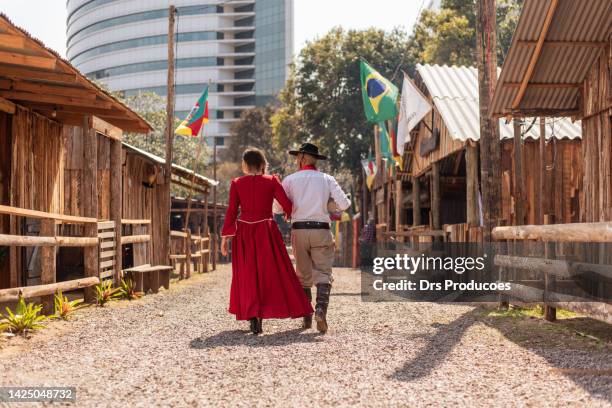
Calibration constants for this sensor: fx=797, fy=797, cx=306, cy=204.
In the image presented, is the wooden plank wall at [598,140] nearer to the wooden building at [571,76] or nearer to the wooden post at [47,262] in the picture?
the wooden building at [571,76]

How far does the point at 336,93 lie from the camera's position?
40.2 meters

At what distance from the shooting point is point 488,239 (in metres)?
11.1

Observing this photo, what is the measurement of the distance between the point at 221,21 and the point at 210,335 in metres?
105

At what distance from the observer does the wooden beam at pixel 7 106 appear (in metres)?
11.2

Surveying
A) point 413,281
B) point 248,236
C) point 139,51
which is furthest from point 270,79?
point 248,236

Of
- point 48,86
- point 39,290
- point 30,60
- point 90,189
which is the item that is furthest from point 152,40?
point 39,290

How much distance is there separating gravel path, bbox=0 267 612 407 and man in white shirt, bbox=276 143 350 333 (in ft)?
2.01

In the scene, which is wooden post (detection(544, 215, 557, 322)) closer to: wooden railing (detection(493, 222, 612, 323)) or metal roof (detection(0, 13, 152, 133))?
wooden railing (detection(493, 222, 612, 323))

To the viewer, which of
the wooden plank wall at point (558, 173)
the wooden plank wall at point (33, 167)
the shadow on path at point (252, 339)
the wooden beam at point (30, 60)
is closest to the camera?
the shadow on path at point (252, 339)

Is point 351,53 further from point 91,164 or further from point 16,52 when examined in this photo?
point 16,52

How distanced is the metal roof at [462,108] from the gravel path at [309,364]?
572 centimetres

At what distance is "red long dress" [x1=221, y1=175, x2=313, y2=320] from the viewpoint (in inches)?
326

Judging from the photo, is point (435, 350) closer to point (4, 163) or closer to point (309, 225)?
point (309, 225)

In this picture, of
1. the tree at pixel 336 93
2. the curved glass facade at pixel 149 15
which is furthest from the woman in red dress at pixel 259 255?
the curved glass facade at pixel 149 15
